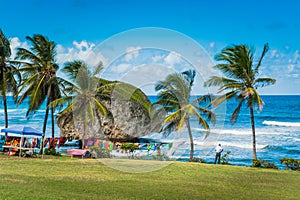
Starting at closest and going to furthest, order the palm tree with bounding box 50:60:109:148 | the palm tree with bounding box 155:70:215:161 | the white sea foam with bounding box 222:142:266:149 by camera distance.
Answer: the palm tree with bounding box 155:70:215:161
the palm tree with bounding box 50:60:109:148
the white sea foam with bounding box 222:142:266:149

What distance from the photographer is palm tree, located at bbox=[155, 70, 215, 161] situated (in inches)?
523

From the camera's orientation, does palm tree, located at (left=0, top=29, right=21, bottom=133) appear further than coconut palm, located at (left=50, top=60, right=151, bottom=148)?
Yes

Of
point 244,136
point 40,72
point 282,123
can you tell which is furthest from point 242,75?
point 282,123

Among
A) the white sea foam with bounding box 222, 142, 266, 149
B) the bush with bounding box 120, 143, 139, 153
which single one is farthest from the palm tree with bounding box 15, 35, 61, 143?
the white sea foam with bounding box 222, 142, 266, 149

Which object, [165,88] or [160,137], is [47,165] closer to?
[160,137]

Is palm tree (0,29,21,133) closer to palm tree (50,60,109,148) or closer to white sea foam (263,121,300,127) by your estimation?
palm tree (50,60,109,148)

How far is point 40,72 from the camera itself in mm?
26422

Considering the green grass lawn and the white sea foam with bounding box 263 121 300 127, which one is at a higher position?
→ the white sea foam with bounding box 263 121 300 127

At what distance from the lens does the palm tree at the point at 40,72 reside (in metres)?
26.1

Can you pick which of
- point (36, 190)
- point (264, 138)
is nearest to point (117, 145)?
point (36, 190)

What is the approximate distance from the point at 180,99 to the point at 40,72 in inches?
503

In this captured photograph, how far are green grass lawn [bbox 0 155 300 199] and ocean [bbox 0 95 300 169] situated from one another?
1.05 meters

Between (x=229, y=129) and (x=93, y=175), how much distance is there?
2083 inches

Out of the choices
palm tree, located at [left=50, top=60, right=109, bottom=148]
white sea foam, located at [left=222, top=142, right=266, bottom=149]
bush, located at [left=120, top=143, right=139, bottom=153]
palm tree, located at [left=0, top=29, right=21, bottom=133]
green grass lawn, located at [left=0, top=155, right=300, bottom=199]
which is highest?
palm tree, located at [left=0, top=29, right=21, bottom=133]
